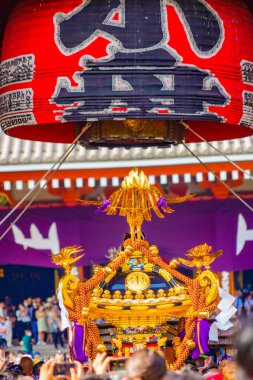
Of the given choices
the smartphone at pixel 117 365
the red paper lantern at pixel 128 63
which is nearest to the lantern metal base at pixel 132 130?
the red paper lantern at pixel 128 63

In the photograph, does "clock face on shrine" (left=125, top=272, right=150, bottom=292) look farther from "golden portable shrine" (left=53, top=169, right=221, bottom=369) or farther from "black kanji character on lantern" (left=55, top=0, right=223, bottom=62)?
"black kanji character on lantern" (left=55, top=0, right=223, bottom=62)

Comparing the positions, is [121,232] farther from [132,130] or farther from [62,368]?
[62,368]

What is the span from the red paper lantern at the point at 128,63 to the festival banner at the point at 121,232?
7824mm

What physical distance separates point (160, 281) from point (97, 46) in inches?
80.5

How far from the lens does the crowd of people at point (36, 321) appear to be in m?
18.3

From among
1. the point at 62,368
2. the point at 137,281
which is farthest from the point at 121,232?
the point at 62,368

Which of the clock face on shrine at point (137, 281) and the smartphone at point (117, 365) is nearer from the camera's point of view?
the smartphone at point (117, 365)

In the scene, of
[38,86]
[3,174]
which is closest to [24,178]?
[3,174]

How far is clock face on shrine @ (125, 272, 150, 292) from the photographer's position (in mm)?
9055

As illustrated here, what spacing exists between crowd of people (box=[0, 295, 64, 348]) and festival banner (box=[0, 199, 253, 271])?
74.5 inches

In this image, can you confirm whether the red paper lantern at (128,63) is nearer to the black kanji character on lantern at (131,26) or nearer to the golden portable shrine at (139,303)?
the black kanji character on lantern at (131,26)

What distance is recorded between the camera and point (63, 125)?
9.52 meters

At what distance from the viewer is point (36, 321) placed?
60.9ft

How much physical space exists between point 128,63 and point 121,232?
8.43 metres
